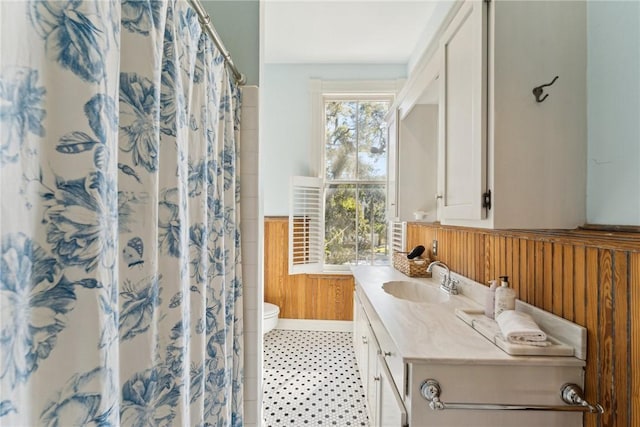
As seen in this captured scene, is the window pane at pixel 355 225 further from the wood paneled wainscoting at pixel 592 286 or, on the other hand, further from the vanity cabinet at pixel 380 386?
the wood paneled wainscoting at pixel 592 286

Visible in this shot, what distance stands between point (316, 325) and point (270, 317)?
0.61 meters

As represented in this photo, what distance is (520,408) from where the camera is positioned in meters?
0.95

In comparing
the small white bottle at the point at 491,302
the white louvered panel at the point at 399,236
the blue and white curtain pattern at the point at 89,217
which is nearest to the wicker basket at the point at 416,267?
Result: the white louvered panel at the point at 399,236

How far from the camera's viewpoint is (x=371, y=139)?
3348 millimetres

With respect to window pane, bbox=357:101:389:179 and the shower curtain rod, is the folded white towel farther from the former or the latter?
window pane, bbox=357:101:389:179

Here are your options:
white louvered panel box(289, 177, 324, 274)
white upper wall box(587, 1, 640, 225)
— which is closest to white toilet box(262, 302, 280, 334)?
white louvered panel box(289, 177, 324, 274)

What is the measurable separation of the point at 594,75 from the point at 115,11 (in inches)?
54.1

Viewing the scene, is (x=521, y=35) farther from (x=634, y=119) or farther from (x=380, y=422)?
(x=380, y=422)

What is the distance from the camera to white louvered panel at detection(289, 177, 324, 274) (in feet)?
9.93

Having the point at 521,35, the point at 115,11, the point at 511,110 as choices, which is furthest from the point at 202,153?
the point at 521,35

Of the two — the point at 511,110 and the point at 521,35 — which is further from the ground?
the point at 521,35

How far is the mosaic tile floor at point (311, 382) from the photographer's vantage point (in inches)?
74.2

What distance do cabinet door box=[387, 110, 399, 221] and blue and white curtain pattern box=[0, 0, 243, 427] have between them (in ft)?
6.27

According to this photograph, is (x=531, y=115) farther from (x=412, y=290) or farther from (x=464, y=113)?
(x=412, y=290)
